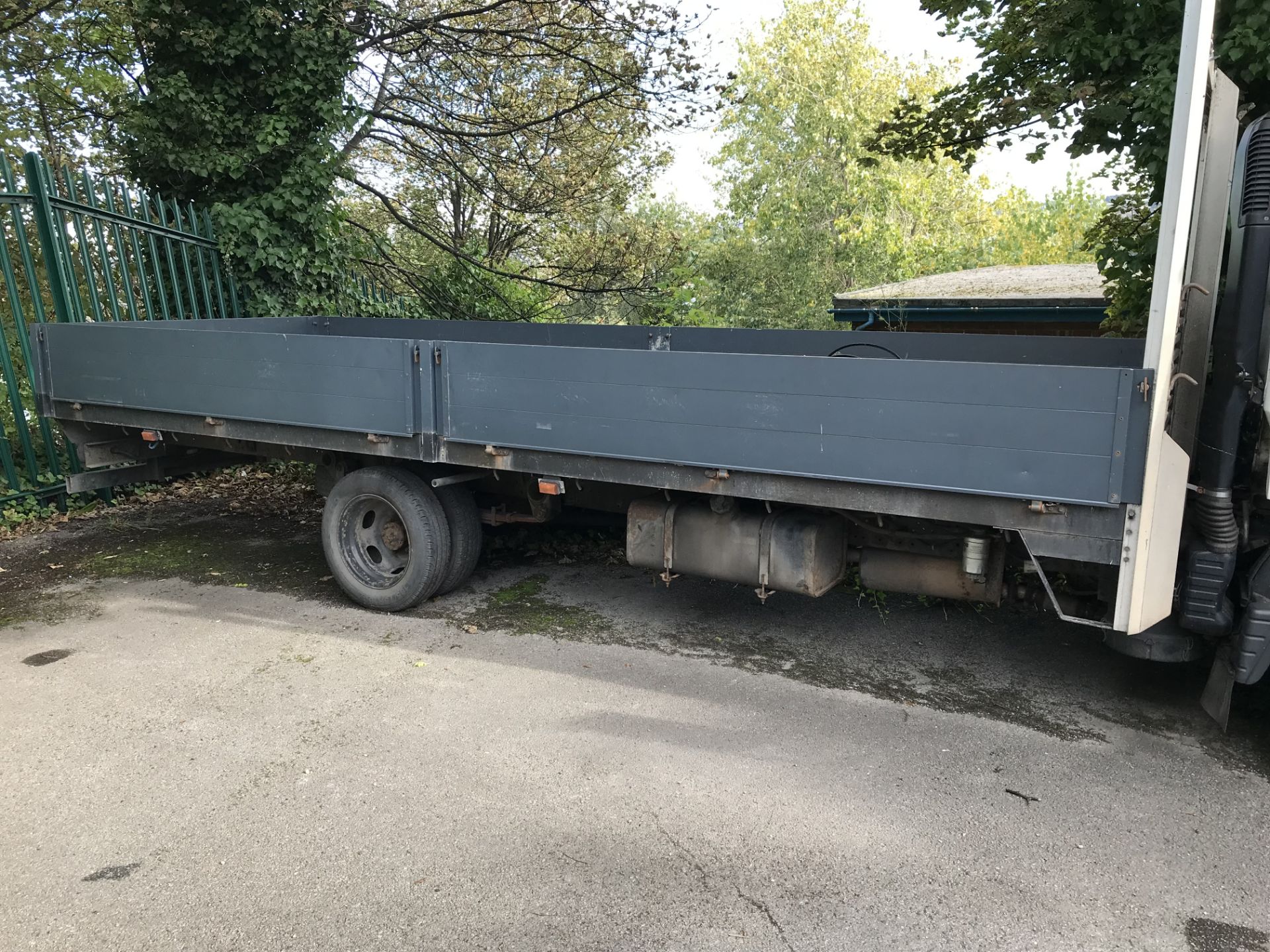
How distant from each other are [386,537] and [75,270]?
15.9 feet

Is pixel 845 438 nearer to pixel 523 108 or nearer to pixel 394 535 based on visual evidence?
pixel 394 535

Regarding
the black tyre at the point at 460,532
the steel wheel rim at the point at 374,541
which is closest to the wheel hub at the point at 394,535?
the steel wheel rim at the point at 374,541

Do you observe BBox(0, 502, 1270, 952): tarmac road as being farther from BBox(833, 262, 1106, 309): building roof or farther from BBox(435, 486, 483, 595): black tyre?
BBox(833, 262, 1106, 309): building roof

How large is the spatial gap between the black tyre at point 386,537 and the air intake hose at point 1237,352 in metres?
3.92

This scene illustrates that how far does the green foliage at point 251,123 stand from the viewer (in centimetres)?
927

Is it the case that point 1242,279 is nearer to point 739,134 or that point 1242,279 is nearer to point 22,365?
point 22,365

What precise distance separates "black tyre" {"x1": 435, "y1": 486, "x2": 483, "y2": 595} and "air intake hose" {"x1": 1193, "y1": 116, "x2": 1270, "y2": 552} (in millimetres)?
3876

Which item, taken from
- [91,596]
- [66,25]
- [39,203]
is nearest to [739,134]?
[66,25]

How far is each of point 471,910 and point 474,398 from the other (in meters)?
2.73

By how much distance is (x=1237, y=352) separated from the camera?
10.9ft

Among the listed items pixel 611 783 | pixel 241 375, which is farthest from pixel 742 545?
pixel 241 375

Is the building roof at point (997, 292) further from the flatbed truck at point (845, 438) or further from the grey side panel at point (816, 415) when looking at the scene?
the grey side panel at point (816, 415)

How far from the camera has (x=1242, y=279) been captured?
334 cm

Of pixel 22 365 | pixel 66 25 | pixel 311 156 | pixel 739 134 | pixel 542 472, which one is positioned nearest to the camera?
pixel 542 472
